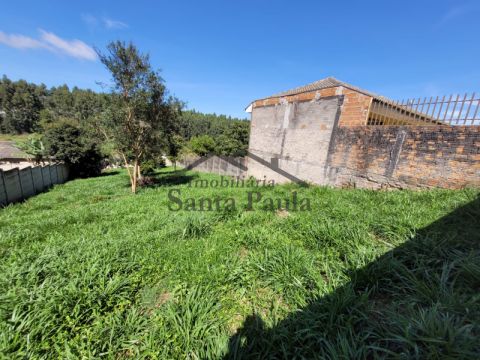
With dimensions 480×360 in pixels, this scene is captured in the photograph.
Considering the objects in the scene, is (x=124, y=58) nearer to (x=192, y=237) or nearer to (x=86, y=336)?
(x=192, y=237)

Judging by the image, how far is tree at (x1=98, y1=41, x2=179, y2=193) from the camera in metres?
7.38

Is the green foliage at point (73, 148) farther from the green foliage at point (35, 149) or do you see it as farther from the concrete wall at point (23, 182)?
the concrete wall at point (23, 182)

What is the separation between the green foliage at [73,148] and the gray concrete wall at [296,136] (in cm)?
1202

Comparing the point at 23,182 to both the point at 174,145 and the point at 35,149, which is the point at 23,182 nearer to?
the point at 35,149

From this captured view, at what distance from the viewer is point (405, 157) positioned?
17.3 feet

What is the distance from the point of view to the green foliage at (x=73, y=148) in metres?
13.2

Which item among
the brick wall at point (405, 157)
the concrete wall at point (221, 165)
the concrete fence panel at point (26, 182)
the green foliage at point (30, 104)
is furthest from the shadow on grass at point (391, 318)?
the green foliage at point (30, 104)

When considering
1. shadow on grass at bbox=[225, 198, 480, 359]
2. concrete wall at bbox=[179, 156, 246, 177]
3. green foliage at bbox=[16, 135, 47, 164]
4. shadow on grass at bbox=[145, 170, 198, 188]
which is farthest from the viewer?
concrete wall at bbox=[179, 156, 246, 177]

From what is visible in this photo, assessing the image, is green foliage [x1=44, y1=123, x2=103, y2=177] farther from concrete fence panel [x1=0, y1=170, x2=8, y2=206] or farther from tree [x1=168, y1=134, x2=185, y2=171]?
concrete fence panel [x1=0, y1=170, x2=8, y2=206]

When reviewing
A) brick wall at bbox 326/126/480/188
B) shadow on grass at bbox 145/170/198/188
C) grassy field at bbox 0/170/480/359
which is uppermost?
brick wall at bbox 326/126/480/188

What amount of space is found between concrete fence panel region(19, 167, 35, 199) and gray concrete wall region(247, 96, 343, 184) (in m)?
11.0

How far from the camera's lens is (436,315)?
1.45m

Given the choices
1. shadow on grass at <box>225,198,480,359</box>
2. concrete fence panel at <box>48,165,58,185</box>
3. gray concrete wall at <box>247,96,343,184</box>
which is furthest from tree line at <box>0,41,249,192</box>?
shadow on grass at <box>225,198,480,359</box>

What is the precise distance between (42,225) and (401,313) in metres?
6.22
